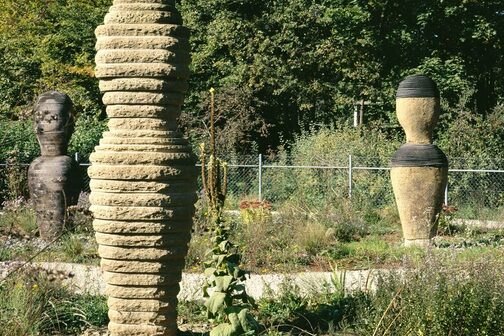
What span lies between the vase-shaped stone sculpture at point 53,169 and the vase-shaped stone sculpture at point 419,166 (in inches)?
212

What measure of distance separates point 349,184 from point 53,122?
8695mm

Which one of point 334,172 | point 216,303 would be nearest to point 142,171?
point 216,303

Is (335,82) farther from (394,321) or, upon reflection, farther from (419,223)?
(394,321)

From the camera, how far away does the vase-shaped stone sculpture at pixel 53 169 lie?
13281 millimetres

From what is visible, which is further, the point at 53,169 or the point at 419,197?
the point at 53,169

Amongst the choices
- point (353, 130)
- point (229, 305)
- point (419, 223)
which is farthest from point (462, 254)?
point (353, 130)

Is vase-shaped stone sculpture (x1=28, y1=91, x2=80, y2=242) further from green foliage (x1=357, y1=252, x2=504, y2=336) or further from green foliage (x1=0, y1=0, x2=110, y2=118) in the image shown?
green foliage (x1=0, y1=0, x2=110, y2=118)

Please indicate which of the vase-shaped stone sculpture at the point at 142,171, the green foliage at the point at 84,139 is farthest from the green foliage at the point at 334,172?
the vase-shaped stone sculpture at the point at 142,171

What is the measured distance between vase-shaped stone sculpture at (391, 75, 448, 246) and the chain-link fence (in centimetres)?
537

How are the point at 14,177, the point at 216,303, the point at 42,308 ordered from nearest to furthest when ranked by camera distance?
the point at 216,303
the point at 42,308
the point at 14,177

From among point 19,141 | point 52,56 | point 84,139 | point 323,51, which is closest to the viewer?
point 19,141

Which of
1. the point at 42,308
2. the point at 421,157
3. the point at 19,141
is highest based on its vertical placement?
the point at 421,157

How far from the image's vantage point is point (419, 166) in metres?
12.9

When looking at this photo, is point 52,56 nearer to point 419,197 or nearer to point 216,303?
point 419,197
